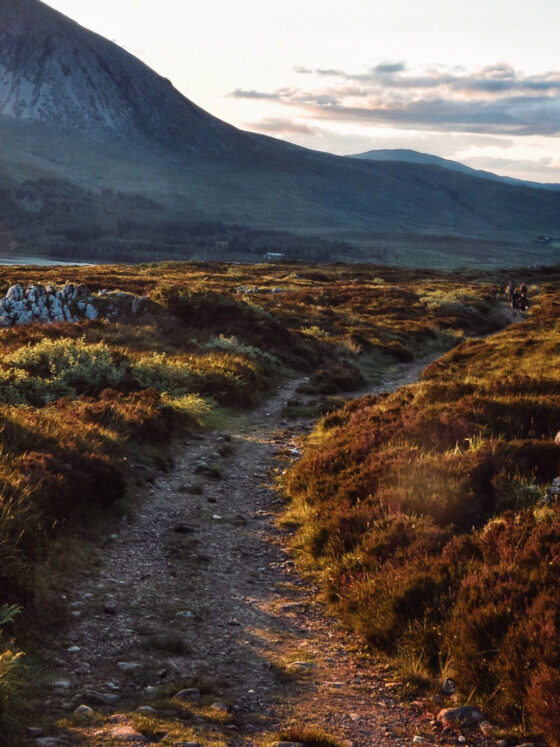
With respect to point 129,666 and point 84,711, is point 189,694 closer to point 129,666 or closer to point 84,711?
point 129,666

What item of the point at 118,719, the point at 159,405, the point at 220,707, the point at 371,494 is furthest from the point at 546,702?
the point at 159,405

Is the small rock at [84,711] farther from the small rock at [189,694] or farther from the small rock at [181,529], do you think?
the small rock at [181,529]

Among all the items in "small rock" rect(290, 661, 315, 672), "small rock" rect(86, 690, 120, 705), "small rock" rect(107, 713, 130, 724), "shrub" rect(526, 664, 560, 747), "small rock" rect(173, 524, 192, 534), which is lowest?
"small rock" rect(173, 524, 192, 534)

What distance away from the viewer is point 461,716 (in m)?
6.15

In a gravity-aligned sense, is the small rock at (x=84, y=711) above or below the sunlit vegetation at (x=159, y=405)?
below

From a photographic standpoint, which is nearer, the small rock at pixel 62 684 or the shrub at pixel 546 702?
the shrub at pixel 546 702

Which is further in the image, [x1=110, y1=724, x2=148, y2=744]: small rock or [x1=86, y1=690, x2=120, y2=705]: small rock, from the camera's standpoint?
[x1=86, y1=690, x2=120, y2=705]: small rock

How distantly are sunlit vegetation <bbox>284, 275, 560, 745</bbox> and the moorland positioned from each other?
0.07ft

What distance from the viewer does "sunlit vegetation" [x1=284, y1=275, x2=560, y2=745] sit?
21.2 feet

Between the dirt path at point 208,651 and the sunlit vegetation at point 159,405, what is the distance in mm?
589

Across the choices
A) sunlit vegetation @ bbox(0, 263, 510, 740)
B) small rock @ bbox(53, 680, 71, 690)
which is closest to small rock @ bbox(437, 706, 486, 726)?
sunlit vegetation @ bbox(0, 263, 510, 740)

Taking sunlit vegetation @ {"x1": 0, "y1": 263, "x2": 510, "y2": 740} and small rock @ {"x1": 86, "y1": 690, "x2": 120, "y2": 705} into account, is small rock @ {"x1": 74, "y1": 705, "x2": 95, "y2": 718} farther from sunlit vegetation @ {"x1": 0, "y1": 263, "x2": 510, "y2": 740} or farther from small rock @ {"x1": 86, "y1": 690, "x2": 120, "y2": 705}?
sunlit vegetation @ {"x1": 0, "y1": 263, "x2": 510, "y2": 740}

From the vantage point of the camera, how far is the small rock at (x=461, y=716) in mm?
6098

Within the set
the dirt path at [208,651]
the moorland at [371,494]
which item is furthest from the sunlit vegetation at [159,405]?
the dirt path at [208,651]
